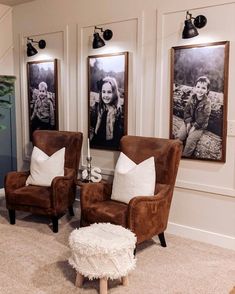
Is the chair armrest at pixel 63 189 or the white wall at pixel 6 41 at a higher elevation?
the white wall at pixel 6 41

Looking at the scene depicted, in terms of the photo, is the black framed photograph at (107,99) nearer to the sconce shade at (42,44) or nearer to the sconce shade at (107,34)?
the sconce shade at (107,34)

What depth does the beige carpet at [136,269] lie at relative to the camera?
2.59 meters

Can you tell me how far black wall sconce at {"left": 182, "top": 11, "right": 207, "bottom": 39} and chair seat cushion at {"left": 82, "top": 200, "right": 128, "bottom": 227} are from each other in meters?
1.69

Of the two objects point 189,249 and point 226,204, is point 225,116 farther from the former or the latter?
point 189,249

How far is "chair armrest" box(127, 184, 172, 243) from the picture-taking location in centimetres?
289

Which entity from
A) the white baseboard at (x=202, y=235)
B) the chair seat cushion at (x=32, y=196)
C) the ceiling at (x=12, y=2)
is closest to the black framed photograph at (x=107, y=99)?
the chair seat cushion at (x=32, y=196)

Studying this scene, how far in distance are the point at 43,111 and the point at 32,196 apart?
1.41 metres

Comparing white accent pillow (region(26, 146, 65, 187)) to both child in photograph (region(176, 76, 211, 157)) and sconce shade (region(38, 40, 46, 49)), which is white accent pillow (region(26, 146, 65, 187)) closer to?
child in photograph (region(176, 76, 211, 157))

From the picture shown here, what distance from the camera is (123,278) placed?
263cm

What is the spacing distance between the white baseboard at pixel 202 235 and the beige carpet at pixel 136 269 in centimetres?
6

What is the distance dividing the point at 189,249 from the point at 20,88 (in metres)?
3.17

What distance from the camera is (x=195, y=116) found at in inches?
133

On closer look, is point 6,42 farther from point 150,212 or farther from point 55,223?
point 150,212

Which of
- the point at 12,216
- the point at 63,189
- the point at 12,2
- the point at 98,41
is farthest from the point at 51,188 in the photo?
the point at 12,2
